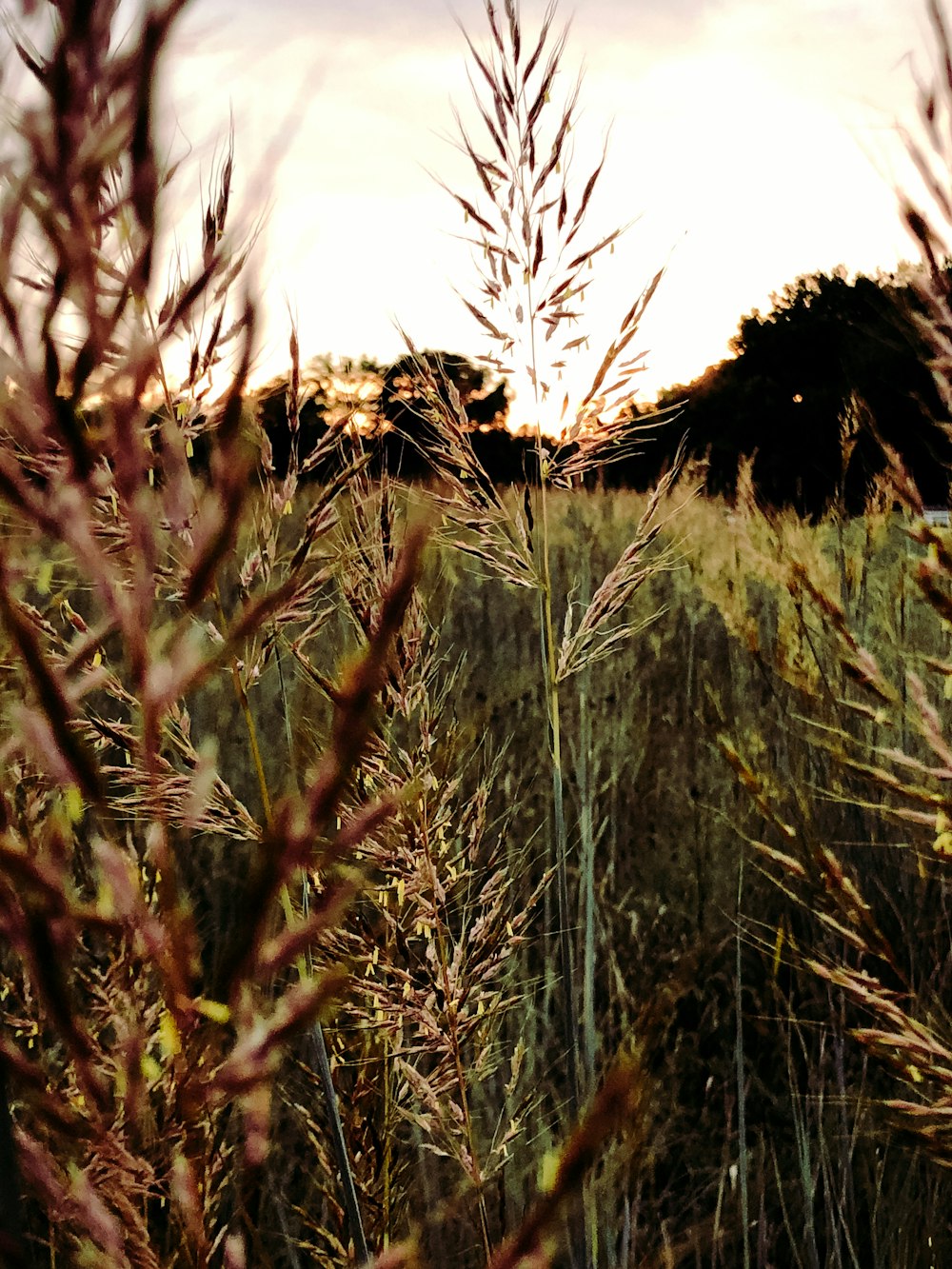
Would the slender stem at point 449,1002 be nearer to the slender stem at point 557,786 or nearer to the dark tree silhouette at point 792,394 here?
the slender stem at point 557,786

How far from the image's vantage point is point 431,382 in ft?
5.05

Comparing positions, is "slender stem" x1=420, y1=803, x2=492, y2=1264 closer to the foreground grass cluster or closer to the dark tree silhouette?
the foreground grass cluster

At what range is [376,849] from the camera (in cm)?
118

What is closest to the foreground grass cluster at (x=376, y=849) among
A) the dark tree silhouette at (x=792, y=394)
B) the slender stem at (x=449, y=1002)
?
the slender stem at (x=449, y=1002)

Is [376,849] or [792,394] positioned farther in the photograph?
[792,394]

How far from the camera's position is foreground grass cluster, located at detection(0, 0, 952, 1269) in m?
0.41

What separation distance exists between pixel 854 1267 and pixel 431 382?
143 centimetres

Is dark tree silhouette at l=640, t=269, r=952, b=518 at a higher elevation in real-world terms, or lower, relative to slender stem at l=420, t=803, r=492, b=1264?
higher

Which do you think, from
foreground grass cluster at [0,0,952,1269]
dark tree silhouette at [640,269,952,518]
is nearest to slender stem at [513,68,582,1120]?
foreground grass cluster at [0,0,952,1269]

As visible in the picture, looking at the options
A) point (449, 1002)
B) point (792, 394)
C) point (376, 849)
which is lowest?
point (449, 1002)

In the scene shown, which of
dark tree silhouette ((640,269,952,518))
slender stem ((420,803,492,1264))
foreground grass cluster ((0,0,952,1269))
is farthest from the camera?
dark tree silhouette ((640,269,952,518))

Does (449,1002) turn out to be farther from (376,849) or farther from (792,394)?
(792,394)

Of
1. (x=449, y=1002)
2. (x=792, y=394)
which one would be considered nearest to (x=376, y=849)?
(x=449, y=1002)

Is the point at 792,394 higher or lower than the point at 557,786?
higher
